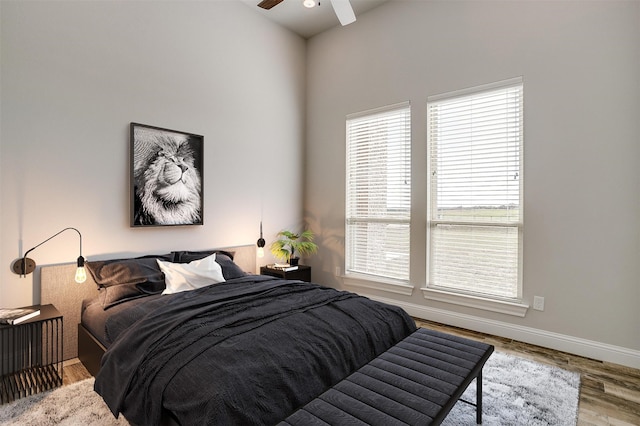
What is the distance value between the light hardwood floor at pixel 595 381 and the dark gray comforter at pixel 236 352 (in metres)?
1.04

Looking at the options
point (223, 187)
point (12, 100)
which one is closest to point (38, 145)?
point (12, 100)

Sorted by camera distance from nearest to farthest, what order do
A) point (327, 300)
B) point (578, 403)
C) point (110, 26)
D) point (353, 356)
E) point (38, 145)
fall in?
point (353, 356) → point (578, 403) → point (327, 300) → point (38, 145) → point (110, 26)

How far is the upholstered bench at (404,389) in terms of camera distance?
1355 mm

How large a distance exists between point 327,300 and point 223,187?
2096mm

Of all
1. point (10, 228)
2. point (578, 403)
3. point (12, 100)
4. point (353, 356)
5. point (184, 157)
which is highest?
point (12, 100)

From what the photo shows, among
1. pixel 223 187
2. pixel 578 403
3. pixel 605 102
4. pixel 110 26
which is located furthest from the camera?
pixel 223 187

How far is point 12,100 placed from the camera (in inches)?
101

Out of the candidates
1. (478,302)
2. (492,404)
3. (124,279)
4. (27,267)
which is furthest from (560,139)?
(27,267)

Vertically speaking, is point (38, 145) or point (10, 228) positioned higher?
point (38, 145)

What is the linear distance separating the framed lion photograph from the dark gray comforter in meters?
1.09

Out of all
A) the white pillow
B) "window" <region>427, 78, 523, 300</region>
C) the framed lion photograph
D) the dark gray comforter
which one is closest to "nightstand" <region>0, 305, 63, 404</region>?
the dark gray comforter

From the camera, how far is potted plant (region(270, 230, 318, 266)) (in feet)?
14.3

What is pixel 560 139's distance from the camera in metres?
3.05

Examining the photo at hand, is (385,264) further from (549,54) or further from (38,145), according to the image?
(38,145)
